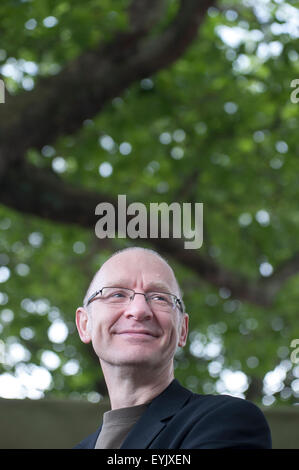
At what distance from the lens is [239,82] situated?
21.1 ft

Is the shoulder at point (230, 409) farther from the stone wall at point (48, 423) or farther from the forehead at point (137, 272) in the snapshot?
the stone wall at point (48, 423)

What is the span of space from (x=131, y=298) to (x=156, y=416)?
335mm

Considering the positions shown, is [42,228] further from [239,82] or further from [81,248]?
[239,82]

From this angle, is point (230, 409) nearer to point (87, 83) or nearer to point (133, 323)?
point (133, 323)

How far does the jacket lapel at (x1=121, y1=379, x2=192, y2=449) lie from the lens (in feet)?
5.75

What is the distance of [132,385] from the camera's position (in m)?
1.90

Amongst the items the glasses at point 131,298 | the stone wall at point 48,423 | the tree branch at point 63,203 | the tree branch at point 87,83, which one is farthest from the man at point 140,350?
the tree branch at point 63,203

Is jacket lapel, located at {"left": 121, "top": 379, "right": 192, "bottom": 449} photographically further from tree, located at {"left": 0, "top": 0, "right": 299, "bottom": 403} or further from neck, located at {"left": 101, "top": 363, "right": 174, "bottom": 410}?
tree, located at {"left": 0, "top": 0, "right": 299, "bottom": 403}

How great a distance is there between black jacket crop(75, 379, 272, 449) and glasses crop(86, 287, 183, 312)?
0.26 metres

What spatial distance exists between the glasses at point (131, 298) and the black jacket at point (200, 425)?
26 cm

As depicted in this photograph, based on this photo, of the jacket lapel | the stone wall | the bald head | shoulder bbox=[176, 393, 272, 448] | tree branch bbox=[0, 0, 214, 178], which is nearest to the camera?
shoulder bbox=[176, 393, 272, 448]

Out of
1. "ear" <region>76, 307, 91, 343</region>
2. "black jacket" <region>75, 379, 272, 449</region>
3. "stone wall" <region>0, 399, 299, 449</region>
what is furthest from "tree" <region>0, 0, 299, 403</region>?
"black jacket" <region>75, 379, 272, 449</region>

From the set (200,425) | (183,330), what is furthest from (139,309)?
(200,425)
